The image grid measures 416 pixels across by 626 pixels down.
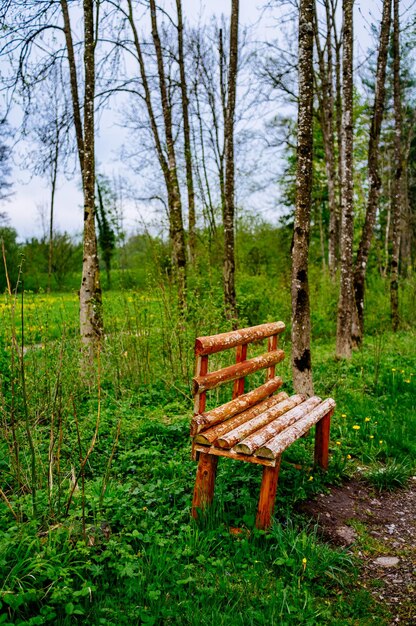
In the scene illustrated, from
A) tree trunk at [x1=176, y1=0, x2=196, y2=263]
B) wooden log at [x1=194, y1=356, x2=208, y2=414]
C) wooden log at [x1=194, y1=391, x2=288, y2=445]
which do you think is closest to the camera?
wooden log at [x1=194, y1=391, x2=288, y2=445]

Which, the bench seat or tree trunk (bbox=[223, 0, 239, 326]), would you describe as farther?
tree trunk (bbox=[223, 0, 239, 326])

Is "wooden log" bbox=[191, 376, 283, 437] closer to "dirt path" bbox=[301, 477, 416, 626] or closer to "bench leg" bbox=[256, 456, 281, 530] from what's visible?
"bench leg" bbox=[256, 456, 281, 530]

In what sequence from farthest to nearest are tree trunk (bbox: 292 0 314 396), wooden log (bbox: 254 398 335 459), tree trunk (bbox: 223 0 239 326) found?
tree trunk (bbox: 223 0 239 326) → tree trunk (bbox: 292 0 314 396) → wooden log (bbox: 254 398 335 459)

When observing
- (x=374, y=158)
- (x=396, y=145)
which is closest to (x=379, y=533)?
(x=374, y=158)

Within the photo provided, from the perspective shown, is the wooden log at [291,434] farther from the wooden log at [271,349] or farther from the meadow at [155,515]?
the wooden log at [271,349]

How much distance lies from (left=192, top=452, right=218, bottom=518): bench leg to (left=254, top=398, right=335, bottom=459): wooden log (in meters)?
0.34

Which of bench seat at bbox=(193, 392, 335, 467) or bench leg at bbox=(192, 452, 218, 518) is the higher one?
bench seat at bbox=(193, 392, 335, 467)

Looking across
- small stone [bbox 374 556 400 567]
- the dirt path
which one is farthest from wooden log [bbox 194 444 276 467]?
small stone [bbox 374 556 400 567]

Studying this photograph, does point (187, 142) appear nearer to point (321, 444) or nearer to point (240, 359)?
point (240, 359)

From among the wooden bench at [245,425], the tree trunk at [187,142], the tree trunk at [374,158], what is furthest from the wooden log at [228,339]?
the tree trunk at [187,142]

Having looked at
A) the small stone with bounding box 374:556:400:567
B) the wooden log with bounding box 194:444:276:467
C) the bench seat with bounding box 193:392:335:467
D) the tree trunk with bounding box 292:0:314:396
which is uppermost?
the tree trunk with bounding box 292:0:314:396

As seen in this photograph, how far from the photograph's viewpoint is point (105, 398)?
19.6 feet

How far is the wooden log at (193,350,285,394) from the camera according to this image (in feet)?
11.8

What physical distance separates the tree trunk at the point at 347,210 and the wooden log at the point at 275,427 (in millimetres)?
4102
